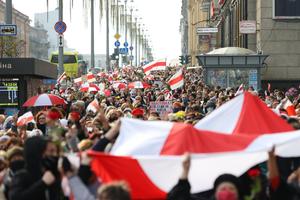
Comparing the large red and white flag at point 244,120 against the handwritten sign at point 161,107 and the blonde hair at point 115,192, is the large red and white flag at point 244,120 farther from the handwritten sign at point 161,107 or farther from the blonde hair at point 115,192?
the handwritten sign at point 161,107

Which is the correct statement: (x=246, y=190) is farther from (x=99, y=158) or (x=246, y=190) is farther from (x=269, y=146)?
(x=99, y=158)

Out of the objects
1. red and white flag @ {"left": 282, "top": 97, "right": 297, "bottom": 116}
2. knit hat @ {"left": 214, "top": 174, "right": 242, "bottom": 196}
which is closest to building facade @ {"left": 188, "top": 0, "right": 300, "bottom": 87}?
red and white flag @ {"left": 282, "top": 97, "right": 297, "bottom": 116}

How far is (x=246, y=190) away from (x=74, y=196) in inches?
71.4

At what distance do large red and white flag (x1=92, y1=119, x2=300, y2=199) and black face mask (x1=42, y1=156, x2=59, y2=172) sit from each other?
0.57 metres

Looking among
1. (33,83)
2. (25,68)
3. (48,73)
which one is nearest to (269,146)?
(25,68)

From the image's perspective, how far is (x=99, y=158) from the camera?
736 cm

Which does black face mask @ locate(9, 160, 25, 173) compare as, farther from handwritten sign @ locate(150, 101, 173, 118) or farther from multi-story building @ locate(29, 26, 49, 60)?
multi-story building @ locate(29, 26, 49, 60)

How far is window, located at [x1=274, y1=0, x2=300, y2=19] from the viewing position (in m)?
43.0

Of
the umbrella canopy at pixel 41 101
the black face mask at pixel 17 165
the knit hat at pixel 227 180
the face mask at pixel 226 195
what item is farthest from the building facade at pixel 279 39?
the face mask at pixel 226 195

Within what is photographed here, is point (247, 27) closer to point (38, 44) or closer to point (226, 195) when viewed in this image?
point (226, 195)

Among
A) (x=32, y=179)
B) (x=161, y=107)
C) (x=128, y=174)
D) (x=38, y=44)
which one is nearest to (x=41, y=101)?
(x=161, y=107)

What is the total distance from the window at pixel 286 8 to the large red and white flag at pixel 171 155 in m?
34.5

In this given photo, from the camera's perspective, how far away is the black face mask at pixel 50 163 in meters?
7.82

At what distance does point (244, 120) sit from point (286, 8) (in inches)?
1316
